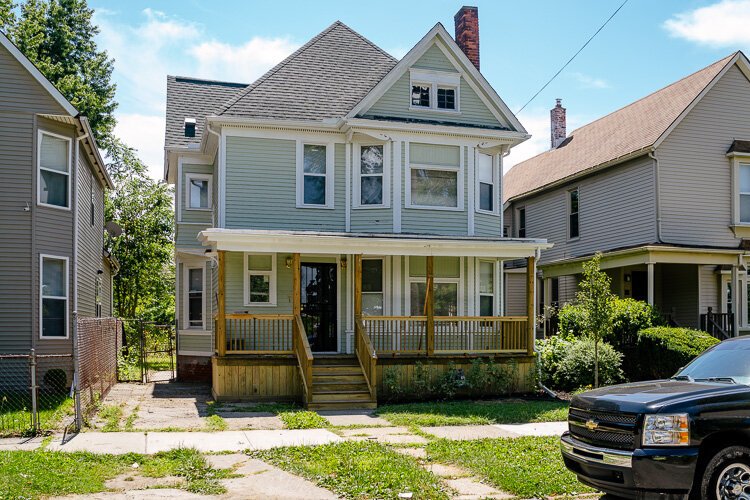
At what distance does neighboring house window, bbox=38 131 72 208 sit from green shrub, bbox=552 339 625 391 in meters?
12.1

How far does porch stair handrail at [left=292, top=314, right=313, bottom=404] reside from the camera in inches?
591

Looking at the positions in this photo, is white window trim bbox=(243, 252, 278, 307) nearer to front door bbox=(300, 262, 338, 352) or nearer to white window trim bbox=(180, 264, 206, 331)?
front door bbox=(300, 262, 338, 352)

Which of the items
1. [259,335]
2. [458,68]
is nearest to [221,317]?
[259,335]

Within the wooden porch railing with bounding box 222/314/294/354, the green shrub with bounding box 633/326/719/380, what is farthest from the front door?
→ the green shrub with bounding box 633/326/719/380

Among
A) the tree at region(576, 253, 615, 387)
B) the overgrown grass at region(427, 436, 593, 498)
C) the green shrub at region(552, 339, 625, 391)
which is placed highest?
the tree at region(576, 253, 615, 387)

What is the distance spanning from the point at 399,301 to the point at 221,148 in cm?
580

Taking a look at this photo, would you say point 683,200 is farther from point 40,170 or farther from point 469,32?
point 40,170

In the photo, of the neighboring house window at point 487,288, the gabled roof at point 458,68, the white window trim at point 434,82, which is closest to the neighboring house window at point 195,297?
the gabled roof at point 458,68

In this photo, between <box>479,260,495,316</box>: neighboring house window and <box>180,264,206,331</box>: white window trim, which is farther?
<box>180,264,206,331</box>: white window trim

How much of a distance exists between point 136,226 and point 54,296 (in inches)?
732

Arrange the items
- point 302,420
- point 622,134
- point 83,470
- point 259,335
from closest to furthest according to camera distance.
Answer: point 83,470 → point 302,420 → point 259,335 → point 622,134

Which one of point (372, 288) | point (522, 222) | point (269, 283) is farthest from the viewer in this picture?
point (522, 222)

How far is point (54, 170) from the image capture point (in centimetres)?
1652

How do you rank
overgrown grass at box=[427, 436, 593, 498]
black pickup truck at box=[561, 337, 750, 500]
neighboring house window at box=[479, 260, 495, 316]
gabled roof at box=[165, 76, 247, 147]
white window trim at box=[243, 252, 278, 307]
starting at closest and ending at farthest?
black pickup truck at box=[561, 337, 750, 500] → overgrown grass at box=[427, 436, 593, 498] → white window trim at box=[243, 252, 278, 307] → neighboring house window at box=[479, 260, 495, 316] → gabled roof at box=[165, 76, 247, 147]
